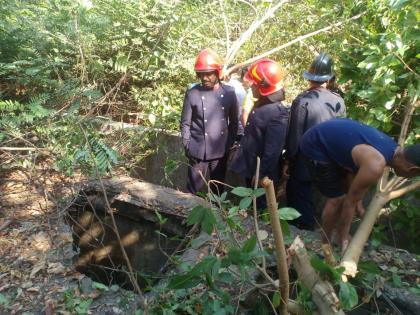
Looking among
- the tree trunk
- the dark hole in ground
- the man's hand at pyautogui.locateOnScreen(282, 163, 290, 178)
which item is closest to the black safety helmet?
the man's hand at pyautogui.locateOnScreen(282, 163, 290, 178)

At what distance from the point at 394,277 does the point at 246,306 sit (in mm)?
1090

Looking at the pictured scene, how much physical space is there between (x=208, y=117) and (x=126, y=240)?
62.3 inches

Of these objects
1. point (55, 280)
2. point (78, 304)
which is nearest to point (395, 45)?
point (78, 304)

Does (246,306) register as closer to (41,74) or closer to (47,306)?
(47,306)

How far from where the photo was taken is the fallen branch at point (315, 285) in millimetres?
1849

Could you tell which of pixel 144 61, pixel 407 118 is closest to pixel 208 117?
pixel 407 118

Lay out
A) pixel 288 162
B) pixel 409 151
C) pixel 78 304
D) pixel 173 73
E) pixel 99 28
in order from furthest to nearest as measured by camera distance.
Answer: pixel 173 73, pixel 99 28, pixel 288 162, pixel 78 304, pixel 409 151

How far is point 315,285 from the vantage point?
6.30 feet

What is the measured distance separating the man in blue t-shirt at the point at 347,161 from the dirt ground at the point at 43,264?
1827mm

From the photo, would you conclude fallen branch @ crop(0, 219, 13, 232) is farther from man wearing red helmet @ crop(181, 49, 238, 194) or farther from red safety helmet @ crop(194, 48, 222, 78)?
red safety helmet @ crop(194, 48, 222, 78)

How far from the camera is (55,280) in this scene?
362 cm

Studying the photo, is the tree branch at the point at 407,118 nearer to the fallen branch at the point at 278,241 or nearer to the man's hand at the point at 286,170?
the man's hand at the point at 286,170

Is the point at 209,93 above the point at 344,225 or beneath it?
above

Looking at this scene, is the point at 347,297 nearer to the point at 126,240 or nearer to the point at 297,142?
the point at 297,142
